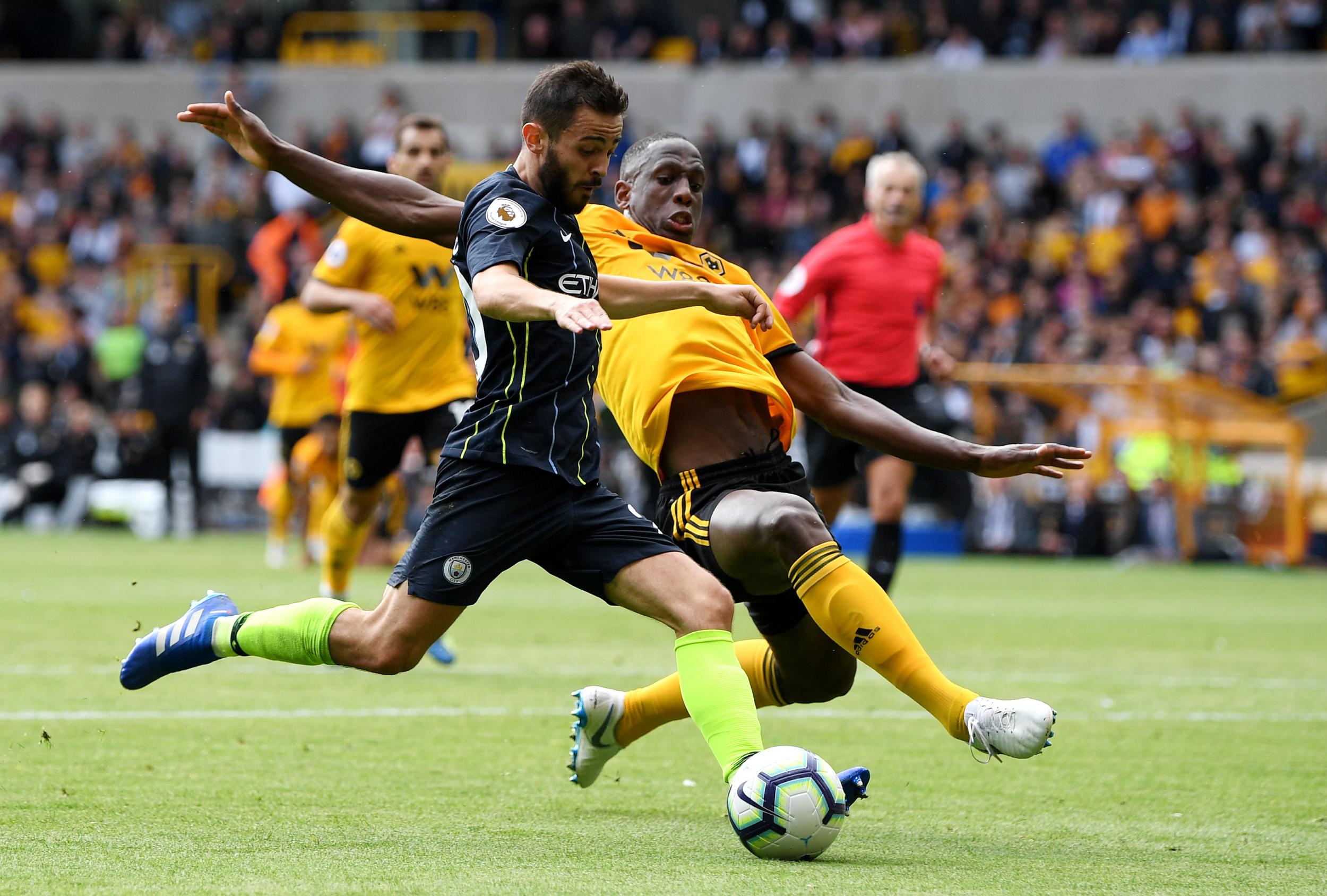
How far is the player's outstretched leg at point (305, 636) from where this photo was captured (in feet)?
14.6

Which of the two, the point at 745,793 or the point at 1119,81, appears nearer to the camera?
the point at 745,793

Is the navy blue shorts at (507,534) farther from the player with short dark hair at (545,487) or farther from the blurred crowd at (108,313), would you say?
the blurred crowd at (108,313)

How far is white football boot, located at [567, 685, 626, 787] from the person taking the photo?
16.5 ft

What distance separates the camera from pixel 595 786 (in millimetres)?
5285

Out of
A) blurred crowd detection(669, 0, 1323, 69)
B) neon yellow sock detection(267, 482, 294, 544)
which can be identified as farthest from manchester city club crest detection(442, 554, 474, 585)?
blurred crowd detection(669, 0, 1323, 69)

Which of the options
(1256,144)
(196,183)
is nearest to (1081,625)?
(1256,144)

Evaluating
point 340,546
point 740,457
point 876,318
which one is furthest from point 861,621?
point 876,318

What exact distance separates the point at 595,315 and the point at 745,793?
129 cm

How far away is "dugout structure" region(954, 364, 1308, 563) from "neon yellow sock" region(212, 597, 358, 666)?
14.0 m

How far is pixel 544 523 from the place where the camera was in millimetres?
4426

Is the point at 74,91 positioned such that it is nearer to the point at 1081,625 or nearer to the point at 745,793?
the point at 1081,625

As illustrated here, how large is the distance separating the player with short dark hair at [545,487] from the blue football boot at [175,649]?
124 millimetres

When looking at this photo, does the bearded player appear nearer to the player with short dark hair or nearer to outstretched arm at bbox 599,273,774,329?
the player with short dark hair

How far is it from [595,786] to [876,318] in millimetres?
4751
